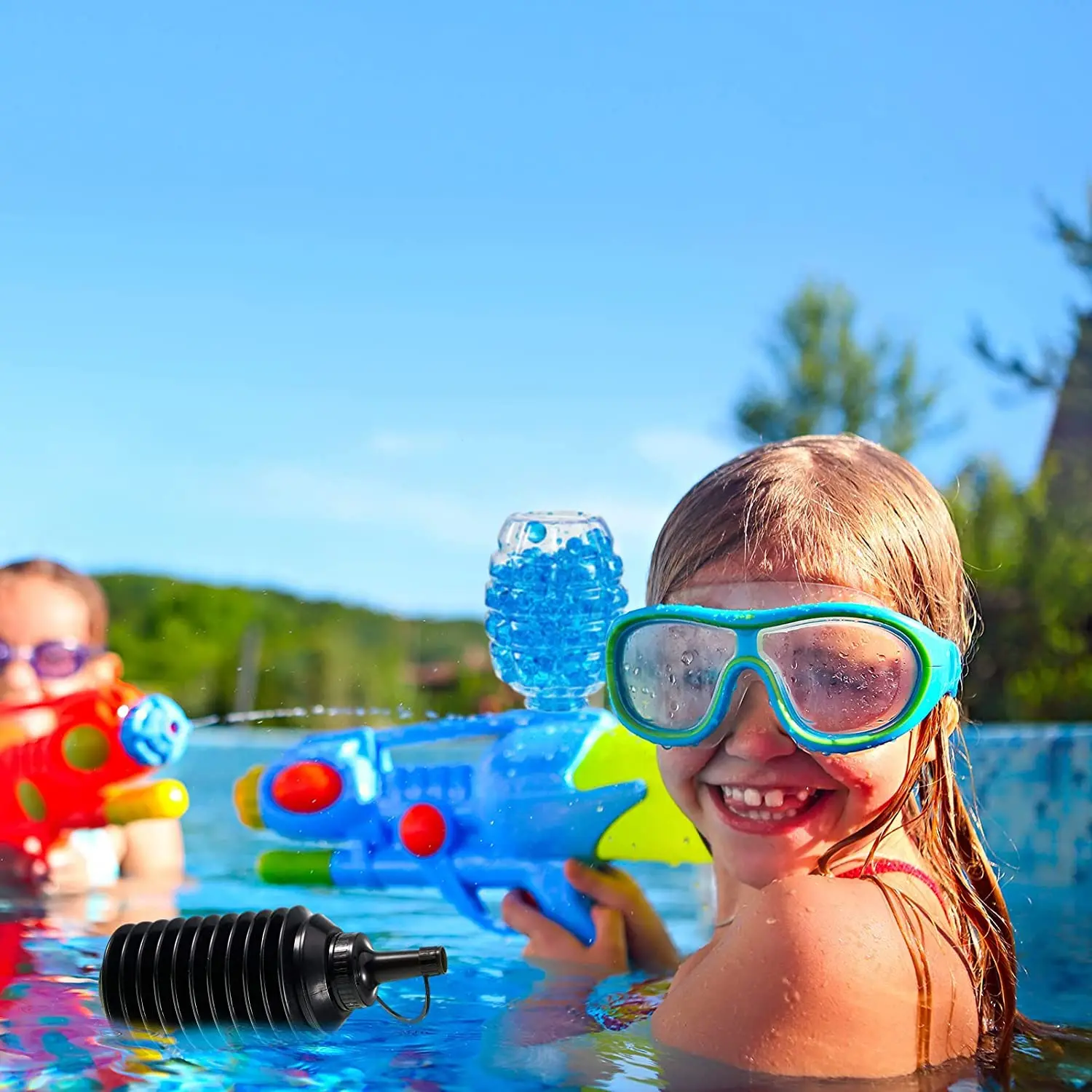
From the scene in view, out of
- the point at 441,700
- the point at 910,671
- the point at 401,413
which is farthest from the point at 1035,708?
the point at 401,413

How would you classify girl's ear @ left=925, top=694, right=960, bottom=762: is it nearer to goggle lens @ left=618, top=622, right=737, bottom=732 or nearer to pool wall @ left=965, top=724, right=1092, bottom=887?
goggle lens @ left=618, top=622, right=737, bottom=732

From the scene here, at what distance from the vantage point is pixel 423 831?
2850 mm

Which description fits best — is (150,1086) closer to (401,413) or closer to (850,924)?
(850,924)

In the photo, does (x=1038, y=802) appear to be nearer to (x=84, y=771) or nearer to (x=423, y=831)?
(x=423, y=831)

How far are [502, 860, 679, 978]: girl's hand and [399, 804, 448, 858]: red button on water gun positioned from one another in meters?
0.19

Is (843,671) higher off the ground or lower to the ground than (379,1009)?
higher

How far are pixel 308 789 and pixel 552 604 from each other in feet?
2.22

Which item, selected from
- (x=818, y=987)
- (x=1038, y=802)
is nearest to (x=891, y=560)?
(x=818, y=987)

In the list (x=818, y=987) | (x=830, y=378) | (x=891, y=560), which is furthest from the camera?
(x=830, y=378)

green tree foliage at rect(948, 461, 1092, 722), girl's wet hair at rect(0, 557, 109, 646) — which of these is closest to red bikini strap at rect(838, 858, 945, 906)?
girl's wet hair at rect(0, 557, 109, 646)

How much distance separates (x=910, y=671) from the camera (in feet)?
6.17

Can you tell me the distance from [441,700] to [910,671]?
1.49m

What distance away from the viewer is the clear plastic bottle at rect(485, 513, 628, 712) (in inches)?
118

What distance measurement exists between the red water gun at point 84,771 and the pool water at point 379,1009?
0.24 meters
